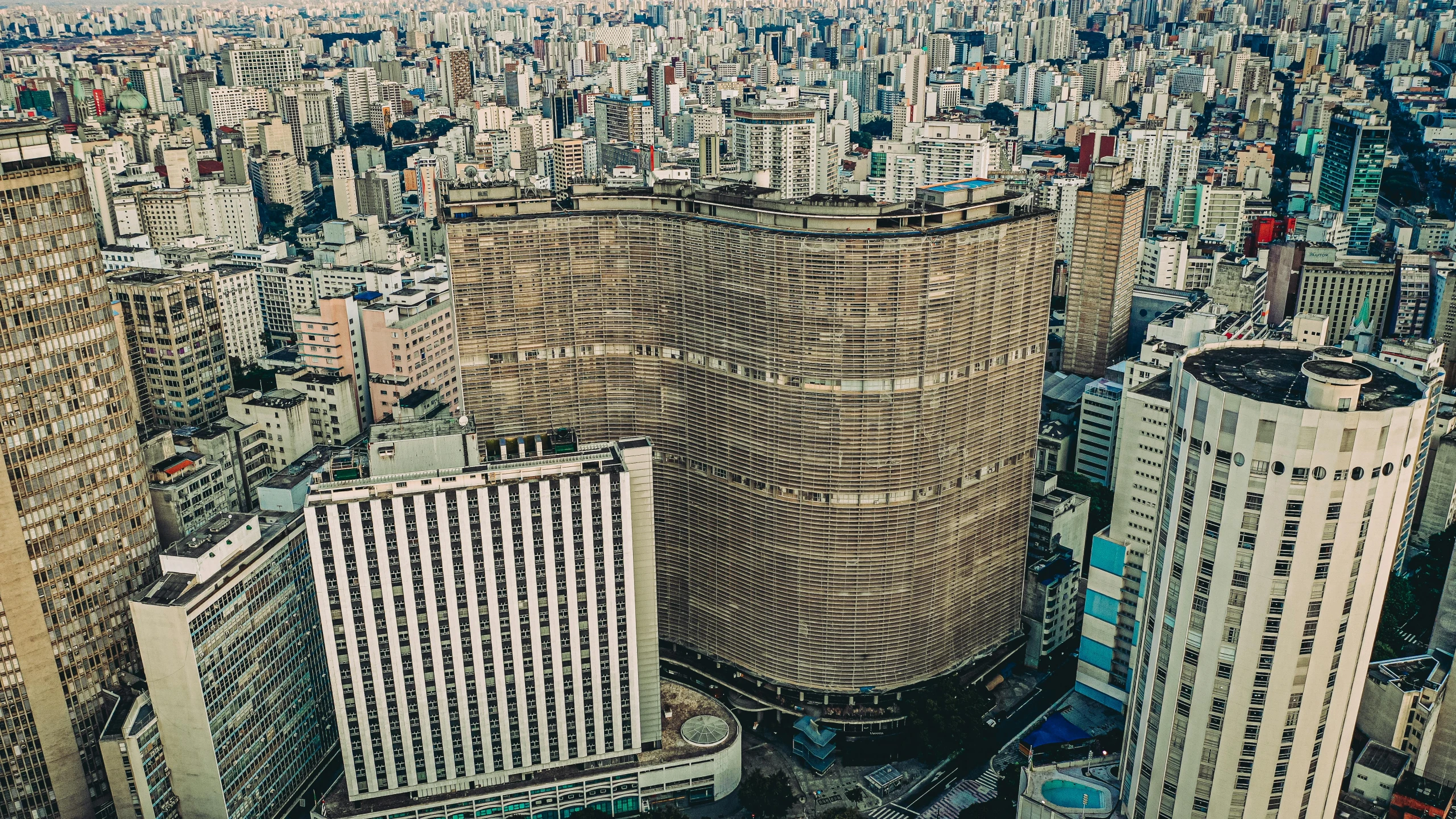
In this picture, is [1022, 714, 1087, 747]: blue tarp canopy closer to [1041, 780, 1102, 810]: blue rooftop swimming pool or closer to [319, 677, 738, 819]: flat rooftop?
[1041, 780, 1102, 810]: blue rooftop swimming pool

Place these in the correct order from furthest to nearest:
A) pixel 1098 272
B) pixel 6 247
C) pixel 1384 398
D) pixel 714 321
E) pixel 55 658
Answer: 1. pixel 1098 272
2. pixel 714 321
3. pixel 55 658
4. pixel 6 247
5. pixel 1384 398

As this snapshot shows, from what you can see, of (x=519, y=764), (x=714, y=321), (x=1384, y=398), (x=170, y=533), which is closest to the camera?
(x=1384, y=398)

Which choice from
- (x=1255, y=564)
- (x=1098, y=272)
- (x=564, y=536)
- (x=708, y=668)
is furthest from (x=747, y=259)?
(x=1098, y=272)

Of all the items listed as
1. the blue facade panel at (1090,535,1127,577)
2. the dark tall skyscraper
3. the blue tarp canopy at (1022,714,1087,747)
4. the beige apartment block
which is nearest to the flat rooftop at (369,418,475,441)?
the dark tall skyscraper

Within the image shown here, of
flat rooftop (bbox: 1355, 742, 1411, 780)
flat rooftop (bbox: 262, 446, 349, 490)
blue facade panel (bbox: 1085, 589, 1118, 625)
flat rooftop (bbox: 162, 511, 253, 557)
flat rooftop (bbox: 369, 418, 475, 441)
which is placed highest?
flat rooftop (bbox: 369, 418, 475, 441)

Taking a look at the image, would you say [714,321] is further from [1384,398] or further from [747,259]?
[1384,398]

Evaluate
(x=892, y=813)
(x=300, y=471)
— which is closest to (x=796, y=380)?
(x=892, y=813)

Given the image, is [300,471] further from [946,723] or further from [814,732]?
[946,723]
